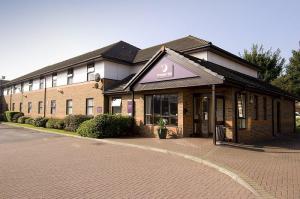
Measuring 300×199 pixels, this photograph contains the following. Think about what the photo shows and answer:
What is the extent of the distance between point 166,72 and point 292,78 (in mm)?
28619

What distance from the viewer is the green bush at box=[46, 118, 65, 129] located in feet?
75.6

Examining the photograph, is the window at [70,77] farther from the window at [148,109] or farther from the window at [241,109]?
the window at [241,109]

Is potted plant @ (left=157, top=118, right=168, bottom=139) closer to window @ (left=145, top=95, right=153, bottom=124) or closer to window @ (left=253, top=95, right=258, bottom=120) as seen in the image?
window @ (left=145, top=95, right=153, bottom=124)

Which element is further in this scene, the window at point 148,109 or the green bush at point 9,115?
the green bush at point 9,115

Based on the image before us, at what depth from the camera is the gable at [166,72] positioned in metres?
14.7

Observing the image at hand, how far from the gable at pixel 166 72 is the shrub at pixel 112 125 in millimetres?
2804

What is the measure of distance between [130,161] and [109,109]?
11.7 meters

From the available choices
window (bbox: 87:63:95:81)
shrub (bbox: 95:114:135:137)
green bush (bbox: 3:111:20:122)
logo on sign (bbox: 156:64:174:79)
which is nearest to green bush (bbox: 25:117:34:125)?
green bush (bbox: 3:111:20:122)

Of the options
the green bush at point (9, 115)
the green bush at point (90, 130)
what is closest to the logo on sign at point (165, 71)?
the green bush at point (90, 130)

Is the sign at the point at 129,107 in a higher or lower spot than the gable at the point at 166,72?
lower

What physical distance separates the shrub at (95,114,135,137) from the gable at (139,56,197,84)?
280 centimetres

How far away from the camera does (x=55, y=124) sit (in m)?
23.7

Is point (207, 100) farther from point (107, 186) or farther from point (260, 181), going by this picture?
point (107, 186)

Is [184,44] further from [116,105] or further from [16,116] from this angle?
[16,116]
